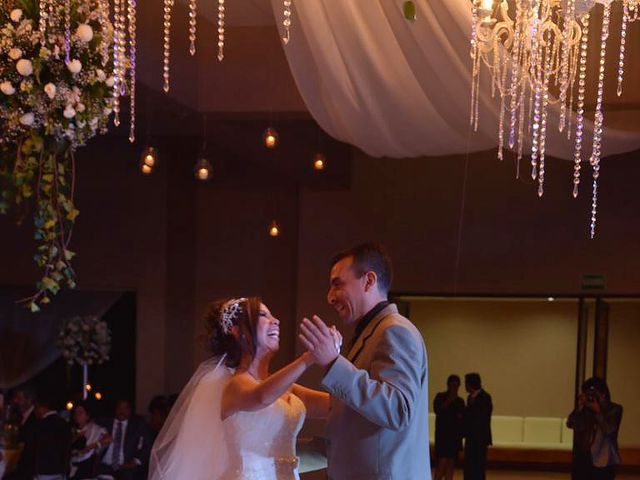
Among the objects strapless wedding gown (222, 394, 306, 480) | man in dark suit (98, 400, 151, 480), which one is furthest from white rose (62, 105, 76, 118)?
man in dark suit (98, 400, 151, 480)

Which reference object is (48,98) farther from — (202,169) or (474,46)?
(202,169)

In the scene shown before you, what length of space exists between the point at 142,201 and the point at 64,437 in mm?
3362

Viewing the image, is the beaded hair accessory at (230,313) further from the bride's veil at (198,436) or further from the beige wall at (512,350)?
the beige wall at (512,350)

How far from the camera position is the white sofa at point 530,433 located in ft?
37.1

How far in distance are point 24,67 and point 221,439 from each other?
1.64 meters

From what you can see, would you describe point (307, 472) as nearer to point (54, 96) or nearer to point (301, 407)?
point (301, 407)

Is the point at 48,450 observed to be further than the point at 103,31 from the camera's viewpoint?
Yes

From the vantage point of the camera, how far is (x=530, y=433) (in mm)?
11398

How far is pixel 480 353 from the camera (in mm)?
11336

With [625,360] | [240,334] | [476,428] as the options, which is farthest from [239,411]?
[625,360]

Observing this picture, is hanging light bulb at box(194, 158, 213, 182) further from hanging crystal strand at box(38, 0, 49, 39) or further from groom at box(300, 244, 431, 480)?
groom at box(300, 244, 431, 480)

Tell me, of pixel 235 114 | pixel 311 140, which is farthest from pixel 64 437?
pixel 311 140

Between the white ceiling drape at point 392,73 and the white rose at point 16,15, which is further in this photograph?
the white ceiling drape at point 392,73

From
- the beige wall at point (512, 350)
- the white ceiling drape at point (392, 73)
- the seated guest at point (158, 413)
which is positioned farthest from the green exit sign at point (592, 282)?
the white ceiling drape at point (392, 73)
